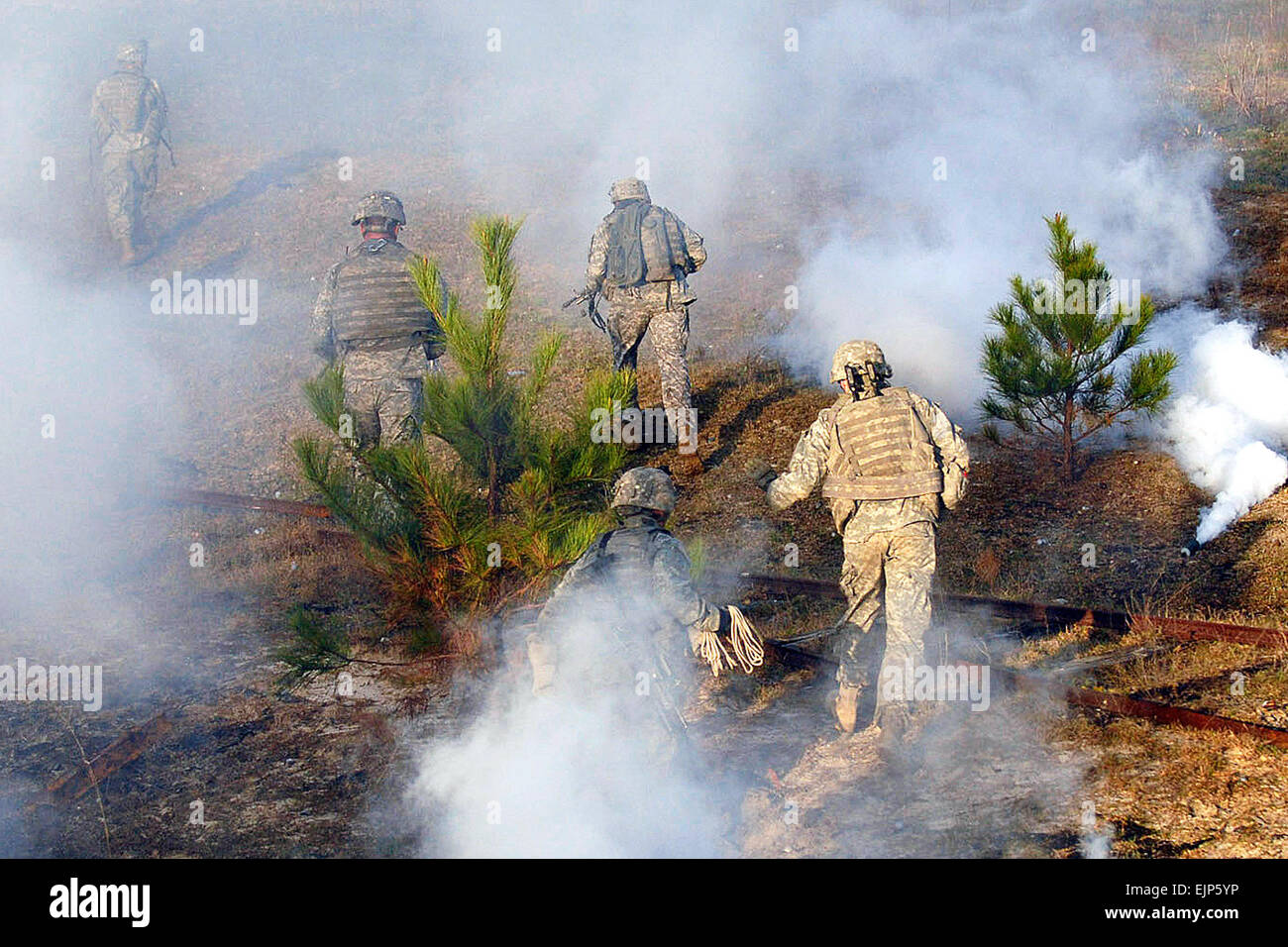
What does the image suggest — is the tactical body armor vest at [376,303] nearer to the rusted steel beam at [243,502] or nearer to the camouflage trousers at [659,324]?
the rusted steel beam at [243,502]

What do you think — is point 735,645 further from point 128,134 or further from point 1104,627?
point 128,134

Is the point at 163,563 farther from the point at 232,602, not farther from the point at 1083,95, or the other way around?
the point at 1083,95

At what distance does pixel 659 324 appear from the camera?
9.80 m

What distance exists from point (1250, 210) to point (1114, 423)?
4455mm

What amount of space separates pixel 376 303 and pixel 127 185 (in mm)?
9826

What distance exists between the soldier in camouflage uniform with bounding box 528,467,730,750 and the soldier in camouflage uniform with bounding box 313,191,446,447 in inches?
112

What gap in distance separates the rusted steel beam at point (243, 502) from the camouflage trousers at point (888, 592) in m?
5.00

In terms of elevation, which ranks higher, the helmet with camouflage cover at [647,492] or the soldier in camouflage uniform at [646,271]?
the soldier in camouflage uniform at [646,271]

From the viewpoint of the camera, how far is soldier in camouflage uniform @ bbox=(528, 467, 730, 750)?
16.5 feet

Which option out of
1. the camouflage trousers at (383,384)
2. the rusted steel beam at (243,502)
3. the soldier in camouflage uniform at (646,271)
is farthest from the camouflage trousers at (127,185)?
the camouflage trousers at (383,384)

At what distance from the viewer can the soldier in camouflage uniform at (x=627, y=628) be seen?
5027 millimetres

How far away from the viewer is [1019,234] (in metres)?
11.9

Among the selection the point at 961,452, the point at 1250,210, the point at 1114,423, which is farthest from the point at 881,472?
the point at 1250,210

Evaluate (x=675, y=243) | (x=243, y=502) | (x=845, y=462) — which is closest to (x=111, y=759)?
(x=845, y=462)
